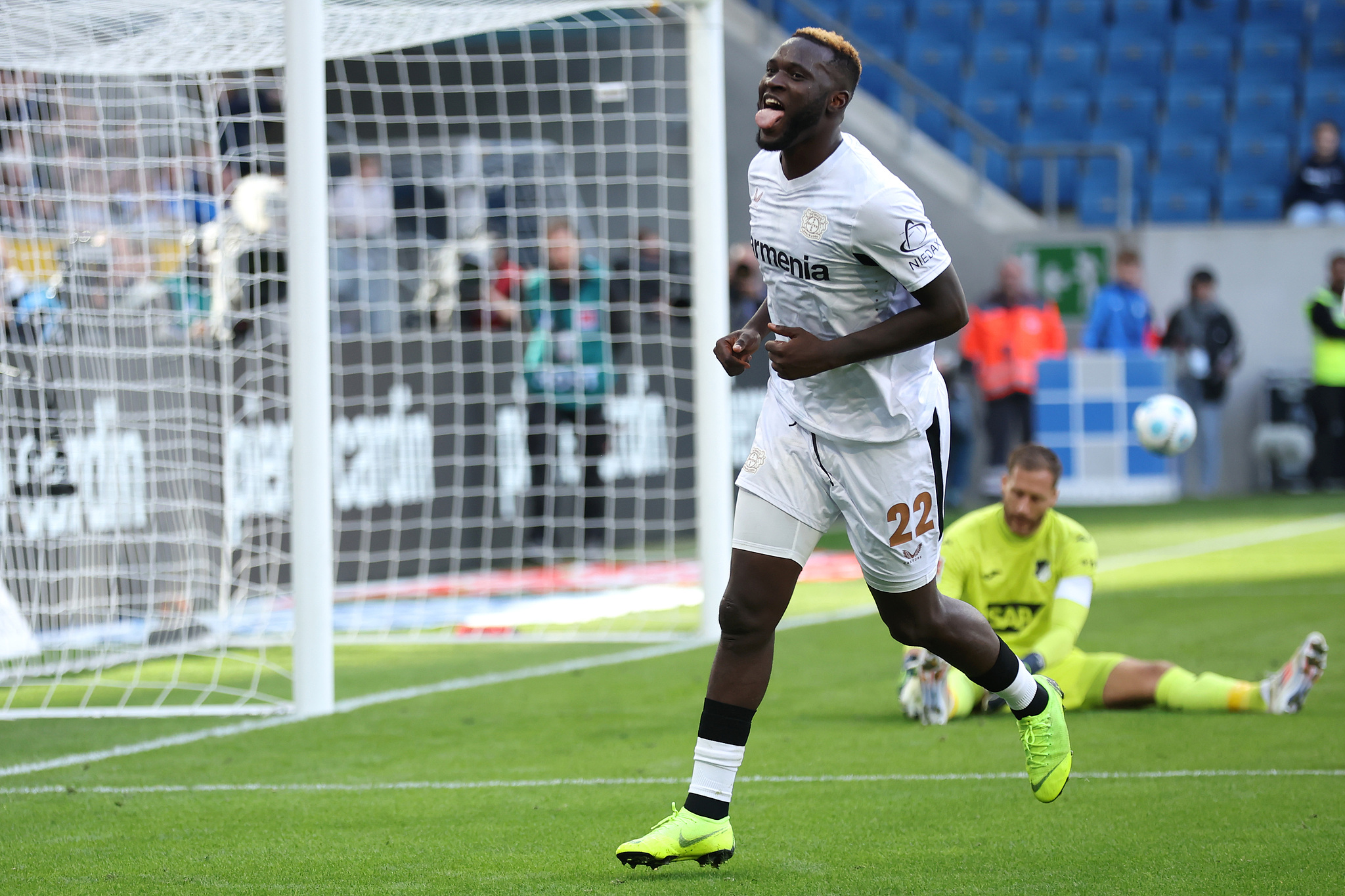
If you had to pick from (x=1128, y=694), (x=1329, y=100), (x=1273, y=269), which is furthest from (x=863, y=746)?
(x=1329, y=100)

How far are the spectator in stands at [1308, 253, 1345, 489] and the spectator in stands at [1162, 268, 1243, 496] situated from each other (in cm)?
80

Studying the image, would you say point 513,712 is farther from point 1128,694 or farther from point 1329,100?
point 1329,100

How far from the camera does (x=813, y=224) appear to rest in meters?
3.71

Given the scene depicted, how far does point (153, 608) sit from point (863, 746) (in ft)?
14.1

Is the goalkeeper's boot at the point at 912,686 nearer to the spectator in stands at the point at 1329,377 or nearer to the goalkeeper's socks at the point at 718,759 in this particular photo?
the goalkeeper's socks at the point at 718,759

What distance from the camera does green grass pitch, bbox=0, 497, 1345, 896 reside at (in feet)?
12.4

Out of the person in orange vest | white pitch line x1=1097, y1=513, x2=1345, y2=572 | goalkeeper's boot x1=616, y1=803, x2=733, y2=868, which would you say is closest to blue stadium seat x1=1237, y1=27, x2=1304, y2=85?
the person in orange vest

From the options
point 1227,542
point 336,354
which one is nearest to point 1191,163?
point 1227,542

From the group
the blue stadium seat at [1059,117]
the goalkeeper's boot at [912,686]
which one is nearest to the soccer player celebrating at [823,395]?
the goalkeeper's boot at [912,686]

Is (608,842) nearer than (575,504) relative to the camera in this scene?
Yes

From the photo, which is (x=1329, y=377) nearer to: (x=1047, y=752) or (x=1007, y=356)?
A: (x=1007, y=356)

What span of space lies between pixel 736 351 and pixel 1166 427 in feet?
17.0

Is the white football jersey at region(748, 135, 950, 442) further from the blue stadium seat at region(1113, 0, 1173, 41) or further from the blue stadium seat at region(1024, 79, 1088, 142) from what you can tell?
the blue stadium seat at region(1113, 0, 1173, 41)

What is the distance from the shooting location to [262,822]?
4457mm
